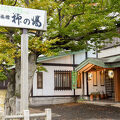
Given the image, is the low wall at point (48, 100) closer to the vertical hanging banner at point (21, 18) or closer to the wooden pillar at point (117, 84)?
the wooden pillar at point (117, 84)

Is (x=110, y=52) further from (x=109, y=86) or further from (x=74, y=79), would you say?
(x=74, y=79)

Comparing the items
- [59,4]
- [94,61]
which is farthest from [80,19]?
[94,61]

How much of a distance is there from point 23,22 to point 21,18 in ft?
0.56

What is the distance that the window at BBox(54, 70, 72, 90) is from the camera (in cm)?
2030

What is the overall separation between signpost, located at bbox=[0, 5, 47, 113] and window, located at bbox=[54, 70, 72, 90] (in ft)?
38.8

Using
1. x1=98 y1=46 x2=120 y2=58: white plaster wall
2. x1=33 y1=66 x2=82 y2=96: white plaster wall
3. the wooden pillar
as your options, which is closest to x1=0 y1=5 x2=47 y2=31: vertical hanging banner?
x1=33 y1=66 x2=82 y2=96: white plaster wall

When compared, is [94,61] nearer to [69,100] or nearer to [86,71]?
[86,71]

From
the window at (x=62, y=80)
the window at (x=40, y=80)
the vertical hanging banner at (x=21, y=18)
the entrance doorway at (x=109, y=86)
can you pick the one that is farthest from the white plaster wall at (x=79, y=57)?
the vertical hanging banner at (x=21, y=18)

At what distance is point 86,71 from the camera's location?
2095cm

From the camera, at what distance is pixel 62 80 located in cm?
2050

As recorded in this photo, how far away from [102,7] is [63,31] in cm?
247

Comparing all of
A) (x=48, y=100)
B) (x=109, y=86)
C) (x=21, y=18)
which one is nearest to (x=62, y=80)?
(x=48, y=100)

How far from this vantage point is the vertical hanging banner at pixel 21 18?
8289 mm

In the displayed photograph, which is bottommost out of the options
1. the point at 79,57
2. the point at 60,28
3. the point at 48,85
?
the point at 48,85
